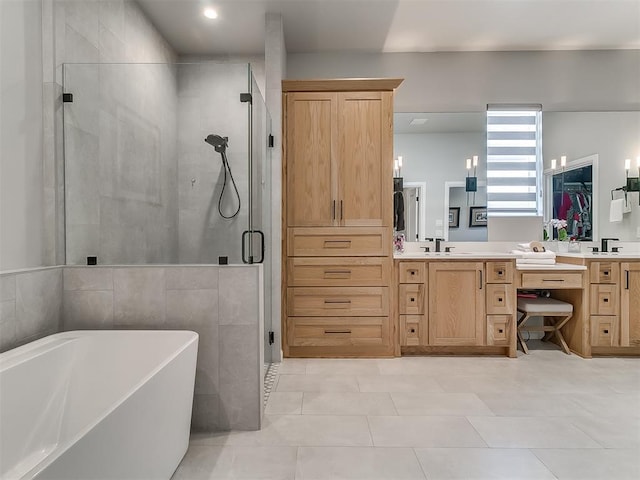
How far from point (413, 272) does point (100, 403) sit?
2367 millimetres

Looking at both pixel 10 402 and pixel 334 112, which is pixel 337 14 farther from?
pixel 10 402

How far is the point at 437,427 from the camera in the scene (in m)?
2.01

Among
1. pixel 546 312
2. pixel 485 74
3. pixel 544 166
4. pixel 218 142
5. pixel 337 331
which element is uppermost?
pixel 485 74

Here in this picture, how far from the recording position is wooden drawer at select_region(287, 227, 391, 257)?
317cm

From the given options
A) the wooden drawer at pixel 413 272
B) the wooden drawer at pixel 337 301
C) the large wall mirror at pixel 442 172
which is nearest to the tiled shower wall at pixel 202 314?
the wooden drawer at pixel 337 301

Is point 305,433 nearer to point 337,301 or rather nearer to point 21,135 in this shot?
point 337,301

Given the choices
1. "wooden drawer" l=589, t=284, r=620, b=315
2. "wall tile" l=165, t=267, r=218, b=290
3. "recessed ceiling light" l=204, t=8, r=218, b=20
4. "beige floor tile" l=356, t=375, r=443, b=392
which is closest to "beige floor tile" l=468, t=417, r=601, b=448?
"beige floor tile" l=356, t=375, r=443, b=392

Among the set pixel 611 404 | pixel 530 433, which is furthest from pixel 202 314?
pixel 611 404

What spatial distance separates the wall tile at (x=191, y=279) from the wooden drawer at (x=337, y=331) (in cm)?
129

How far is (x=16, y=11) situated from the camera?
1.90m

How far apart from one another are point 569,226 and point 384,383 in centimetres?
252

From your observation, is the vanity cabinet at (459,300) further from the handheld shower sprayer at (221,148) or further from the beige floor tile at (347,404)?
the handheld shower sprayer at (221,148)

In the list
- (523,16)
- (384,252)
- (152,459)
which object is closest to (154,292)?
(152,459)

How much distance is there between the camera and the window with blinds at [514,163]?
3691mm
